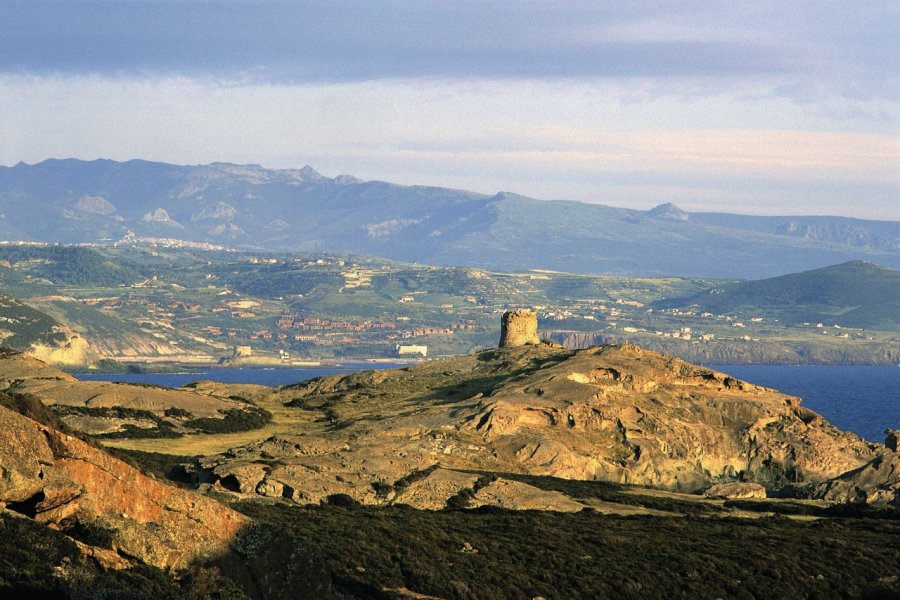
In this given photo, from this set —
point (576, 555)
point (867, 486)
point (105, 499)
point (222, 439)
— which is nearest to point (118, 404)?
point (222, 439)

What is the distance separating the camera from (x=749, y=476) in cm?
9875

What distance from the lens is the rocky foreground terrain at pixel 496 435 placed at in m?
75.7

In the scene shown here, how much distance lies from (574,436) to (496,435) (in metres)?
6.11

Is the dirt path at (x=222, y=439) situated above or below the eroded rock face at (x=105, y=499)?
below

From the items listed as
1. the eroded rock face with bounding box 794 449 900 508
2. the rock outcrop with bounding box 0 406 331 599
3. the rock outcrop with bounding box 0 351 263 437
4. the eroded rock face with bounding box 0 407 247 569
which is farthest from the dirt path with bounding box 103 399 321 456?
the eroded rock face with bounding box 0 407 247 569

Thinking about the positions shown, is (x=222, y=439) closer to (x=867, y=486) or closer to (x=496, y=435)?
(x=496, y=435)

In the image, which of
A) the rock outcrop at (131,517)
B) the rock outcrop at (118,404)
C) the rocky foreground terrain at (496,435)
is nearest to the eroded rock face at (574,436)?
the rocky foreground terrain at (496,435)

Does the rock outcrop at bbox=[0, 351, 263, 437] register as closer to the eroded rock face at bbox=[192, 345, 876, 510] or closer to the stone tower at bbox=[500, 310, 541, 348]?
the eroded rock face at bbox=[192, 345, 876, 510]

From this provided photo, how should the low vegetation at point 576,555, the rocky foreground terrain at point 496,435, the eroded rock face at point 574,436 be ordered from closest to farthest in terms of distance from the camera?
the low vegetation at point 576,555 → the rocky foreground terrain at point 496,435 → the eroded rock face at point 574,436

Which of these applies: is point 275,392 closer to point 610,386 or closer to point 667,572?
point 610,386

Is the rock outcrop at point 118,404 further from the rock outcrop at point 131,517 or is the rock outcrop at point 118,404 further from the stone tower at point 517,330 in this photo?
the rock outcrop at point 131,517

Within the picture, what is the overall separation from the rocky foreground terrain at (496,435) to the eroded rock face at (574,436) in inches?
5.5

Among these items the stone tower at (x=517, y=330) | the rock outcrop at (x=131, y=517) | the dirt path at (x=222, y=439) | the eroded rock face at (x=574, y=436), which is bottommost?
the dirt path at (x=222, y=439)

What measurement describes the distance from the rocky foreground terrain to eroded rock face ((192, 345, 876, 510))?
0.46ft
